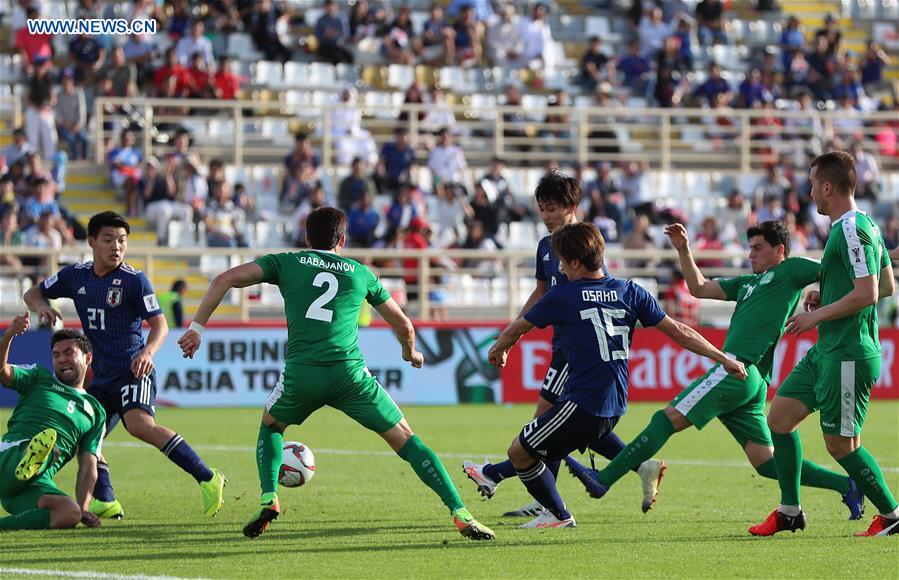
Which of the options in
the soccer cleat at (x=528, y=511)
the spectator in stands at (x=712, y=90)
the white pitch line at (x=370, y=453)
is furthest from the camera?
the spectator in stands at (x=712, y=90)

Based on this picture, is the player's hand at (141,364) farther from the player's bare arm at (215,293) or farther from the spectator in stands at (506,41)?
the spectator in stands at (506,41)

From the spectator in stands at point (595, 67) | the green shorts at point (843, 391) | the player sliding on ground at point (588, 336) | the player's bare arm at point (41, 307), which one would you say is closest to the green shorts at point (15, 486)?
the player's bare arm at point (41, 307)

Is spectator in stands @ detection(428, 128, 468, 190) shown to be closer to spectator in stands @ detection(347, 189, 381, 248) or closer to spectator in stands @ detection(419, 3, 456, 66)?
spectator in stands @ detection(347, 189, 381, 248)

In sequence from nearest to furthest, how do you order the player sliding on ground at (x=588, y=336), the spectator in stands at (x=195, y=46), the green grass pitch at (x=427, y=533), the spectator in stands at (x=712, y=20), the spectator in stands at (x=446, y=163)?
the green grass pitch at (x=427, y=533) → the player sliding on ground at (x=588, y=336) → the spectator in stands at (x=446, y=163) → the spectator in stands at (x=195, y=46) → the spectator in stands at (x=712, y=20)

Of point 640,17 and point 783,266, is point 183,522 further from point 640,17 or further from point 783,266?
point 640,17

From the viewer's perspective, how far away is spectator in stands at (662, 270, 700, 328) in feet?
74.1

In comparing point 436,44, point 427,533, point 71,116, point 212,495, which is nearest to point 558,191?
point 427,533

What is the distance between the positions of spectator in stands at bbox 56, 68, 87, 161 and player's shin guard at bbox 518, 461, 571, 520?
55.5 feet

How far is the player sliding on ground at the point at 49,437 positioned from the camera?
8836mm

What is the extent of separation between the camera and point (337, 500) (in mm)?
10305

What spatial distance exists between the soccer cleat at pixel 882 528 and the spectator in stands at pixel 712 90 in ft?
69.0

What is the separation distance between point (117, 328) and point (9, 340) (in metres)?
0.74

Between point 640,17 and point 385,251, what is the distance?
41.1 ft

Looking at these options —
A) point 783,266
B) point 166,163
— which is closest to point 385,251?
→ point 166,163
